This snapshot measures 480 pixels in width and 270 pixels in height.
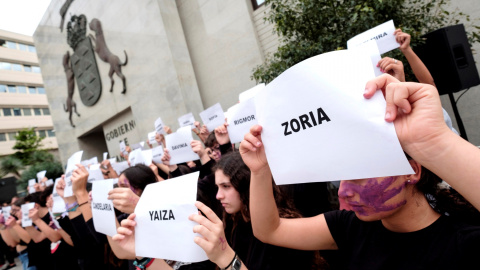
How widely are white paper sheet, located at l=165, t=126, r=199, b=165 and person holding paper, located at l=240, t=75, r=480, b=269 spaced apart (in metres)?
1.81

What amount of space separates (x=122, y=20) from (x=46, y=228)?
7.88m

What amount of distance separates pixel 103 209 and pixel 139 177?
915 mm

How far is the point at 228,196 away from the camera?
5.55 ft

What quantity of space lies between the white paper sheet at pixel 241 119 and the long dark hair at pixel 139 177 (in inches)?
37.2

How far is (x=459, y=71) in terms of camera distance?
3.19 m

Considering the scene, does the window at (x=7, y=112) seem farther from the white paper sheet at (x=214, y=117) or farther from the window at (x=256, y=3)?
the white paper sheet at (x=214, y=117)

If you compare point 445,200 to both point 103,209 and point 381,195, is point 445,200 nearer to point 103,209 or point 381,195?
point 381,195

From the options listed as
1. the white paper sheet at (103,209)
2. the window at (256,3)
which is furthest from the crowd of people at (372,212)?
the window at (256,3)

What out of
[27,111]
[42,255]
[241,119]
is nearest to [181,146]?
[241,119]

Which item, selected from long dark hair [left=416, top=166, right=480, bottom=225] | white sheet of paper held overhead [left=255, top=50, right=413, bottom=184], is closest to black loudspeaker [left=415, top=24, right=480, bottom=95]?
long dark hair [left=416, top=166, right=480, bottom=225]

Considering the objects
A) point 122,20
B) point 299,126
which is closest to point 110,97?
point 122,20

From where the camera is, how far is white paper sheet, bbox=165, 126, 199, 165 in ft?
9.84

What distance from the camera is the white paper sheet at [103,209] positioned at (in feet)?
5.47

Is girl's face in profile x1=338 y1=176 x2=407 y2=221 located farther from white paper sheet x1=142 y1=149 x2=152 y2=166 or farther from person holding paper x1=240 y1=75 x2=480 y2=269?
white paper sheet x1=142 y1=149 x2=152 y2=166
